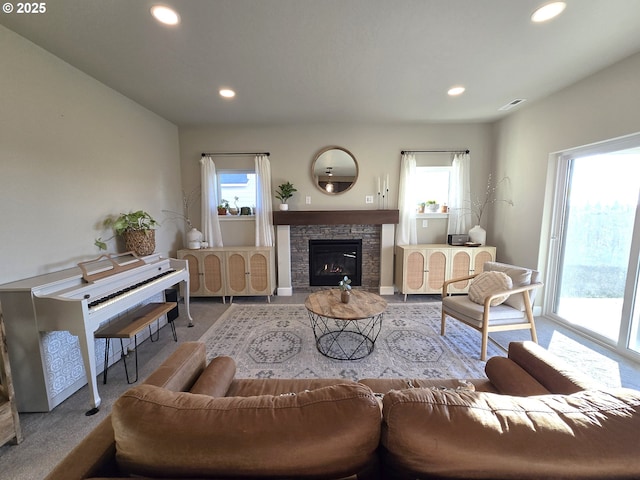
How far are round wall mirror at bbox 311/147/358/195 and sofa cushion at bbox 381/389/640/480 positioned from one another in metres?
3.57

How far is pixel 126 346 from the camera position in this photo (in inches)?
96.1

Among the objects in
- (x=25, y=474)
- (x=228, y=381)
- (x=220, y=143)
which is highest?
(x=220, y=143)

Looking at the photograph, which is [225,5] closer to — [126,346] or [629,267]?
[126,346]

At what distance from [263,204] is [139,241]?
1726 millimetres

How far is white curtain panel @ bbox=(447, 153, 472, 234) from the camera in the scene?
393 cm

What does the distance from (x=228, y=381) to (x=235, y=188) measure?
331cm

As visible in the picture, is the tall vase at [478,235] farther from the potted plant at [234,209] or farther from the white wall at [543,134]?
the potted plant at [234,209]

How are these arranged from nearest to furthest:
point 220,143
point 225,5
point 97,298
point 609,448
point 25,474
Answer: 1. point 609,448
2. point 25,474
3. point 225,5
4. point 97,298
5. point 220,143

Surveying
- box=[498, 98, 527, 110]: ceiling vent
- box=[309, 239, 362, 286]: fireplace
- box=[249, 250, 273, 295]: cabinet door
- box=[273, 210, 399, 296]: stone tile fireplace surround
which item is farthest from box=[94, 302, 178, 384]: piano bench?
box=[498, 98, 527, 110]: ceiling vent

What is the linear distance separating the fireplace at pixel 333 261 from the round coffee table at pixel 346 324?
4.02 ft

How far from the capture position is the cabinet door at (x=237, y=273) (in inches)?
147

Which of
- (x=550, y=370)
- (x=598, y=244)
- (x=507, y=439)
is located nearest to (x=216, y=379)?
(x=507, y=439)

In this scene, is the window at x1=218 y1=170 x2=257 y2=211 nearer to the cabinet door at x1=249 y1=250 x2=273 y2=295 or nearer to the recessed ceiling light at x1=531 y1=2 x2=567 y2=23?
the cabinet door at x1=249 y1=250 x2=273 y2=295

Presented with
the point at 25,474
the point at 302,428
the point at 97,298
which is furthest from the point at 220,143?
the point at 302,428
